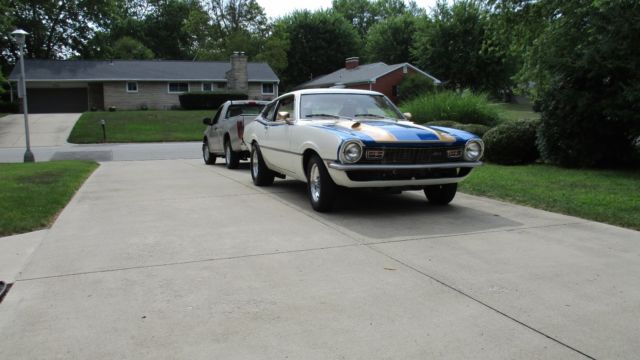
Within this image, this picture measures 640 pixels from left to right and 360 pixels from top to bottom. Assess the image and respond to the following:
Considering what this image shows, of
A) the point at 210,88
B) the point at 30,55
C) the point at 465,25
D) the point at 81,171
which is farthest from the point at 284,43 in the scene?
the point at 81,171

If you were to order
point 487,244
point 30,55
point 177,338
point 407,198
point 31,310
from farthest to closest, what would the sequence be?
point 30,55
point 407,198
point 487,244
point 31,310
point 177,338

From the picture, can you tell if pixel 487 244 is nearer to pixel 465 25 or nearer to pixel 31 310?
pixel 31 310

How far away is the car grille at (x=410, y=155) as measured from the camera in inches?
264

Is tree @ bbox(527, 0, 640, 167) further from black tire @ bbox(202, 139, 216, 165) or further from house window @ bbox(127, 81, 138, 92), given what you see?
house window @ bbox(127, 81, 138, 92)

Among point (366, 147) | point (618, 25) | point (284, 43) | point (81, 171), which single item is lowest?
point (81, 171)

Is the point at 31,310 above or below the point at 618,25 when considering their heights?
below

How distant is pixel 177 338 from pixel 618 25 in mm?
10235

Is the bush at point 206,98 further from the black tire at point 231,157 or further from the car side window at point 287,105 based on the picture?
the car side window at point 287,105

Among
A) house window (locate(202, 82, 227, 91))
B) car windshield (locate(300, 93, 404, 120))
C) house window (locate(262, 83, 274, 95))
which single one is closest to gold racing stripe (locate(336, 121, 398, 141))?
car windshield (locate(300, 93, 404, 120))

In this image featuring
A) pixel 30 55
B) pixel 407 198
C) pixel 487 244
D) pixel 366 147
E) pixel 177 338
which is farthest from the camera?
pixel 30 55

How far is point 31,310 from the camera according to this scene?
3.96 m

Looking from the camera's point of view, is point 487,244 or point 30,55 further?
point 30,55

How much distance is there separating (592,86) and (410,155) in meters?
6.29

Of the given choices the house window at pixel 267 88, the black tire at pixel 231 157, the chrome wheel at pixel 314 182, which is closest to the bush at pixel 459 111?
the black tire at pixel 231 157
